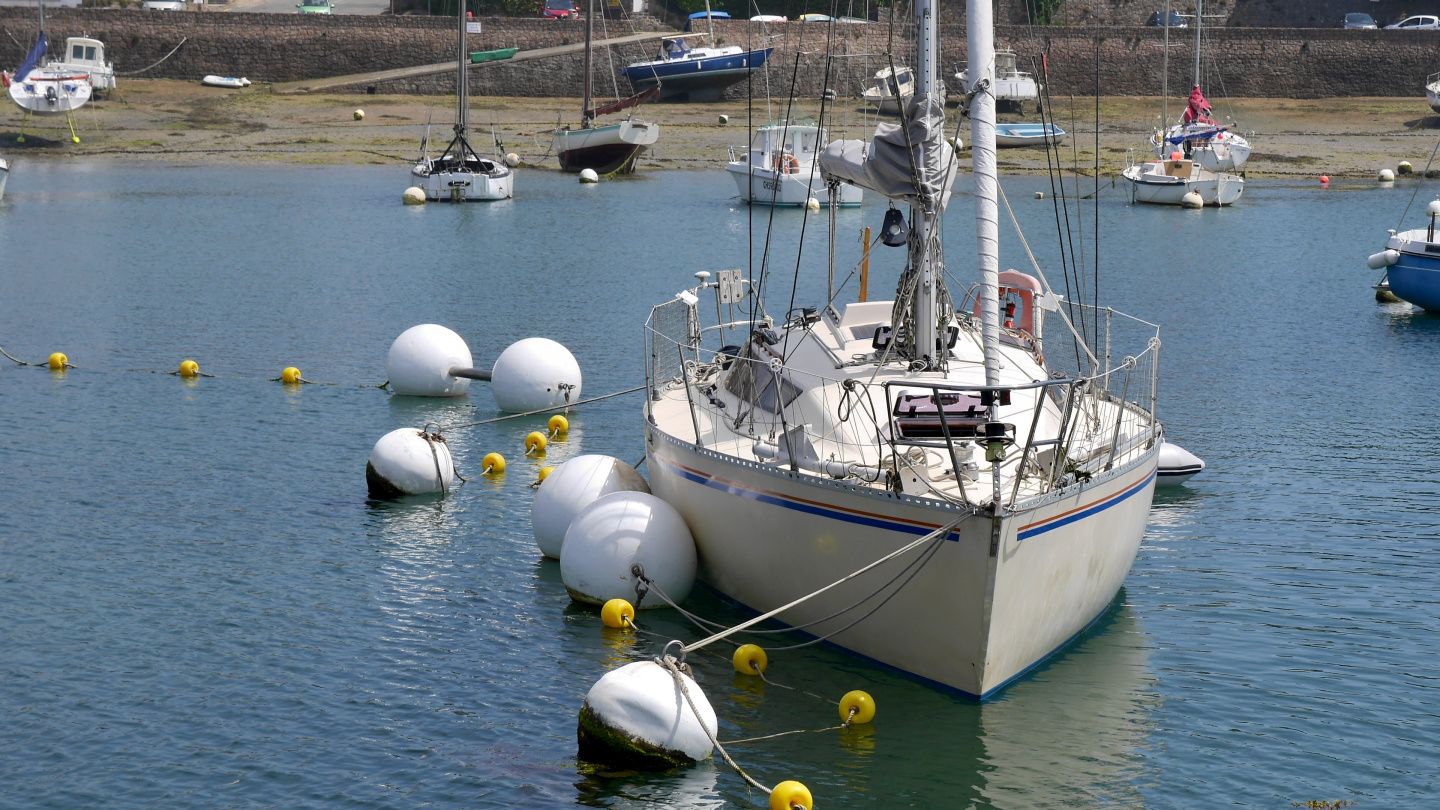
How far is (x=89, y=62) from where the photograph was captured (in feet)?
217

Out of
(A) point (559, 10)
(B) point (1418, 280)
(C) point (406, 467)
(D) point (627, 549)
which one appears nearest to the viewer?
(D) point (627, 549)

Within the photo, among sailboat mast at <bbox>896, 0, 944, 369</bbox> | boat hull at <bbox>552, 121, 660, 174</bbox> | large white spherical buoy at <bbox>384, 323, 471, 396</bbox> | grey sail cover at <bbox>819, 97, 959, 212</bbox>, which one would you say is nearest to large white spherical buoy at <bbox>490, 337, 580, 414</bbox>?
large white spherical buoy at <bbox>384, 323, 471, 396</bbox>

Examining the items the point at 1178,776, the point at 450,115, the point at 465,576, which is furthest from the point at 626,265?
the point at 450,115

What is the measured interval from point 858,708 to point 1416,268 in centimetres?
2441

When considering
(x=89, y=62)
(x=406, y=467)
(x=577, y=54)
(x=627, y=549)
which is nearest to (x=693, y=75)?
(x=577, y=54)

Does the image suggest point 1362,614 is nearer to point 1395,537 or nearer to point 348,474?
point 1395,537

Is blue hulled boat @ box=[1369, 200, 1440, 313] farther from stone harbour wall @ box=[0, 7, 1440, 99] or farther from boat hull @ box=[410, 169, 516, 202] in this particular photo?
stone harbour wall @ box=[0, 7, 1440, 99]

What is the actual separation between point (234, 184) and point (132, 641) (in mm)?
43992

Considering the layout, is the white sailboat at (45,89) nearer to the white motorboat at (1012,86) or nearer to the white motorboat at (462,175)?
the white motorboat at (462,175)

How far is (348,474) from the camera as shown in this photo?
60.6 feet

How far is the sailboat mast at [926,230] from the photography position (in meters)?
12.1

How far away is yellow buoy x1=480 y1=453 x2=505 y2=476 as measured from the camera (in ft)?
60.4

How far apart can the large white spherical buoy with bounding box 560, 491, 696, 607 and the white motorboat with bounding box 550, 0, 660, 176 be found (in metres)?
45.4

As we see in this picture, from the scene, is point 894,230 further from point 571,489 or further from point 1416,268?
point 1416,268
